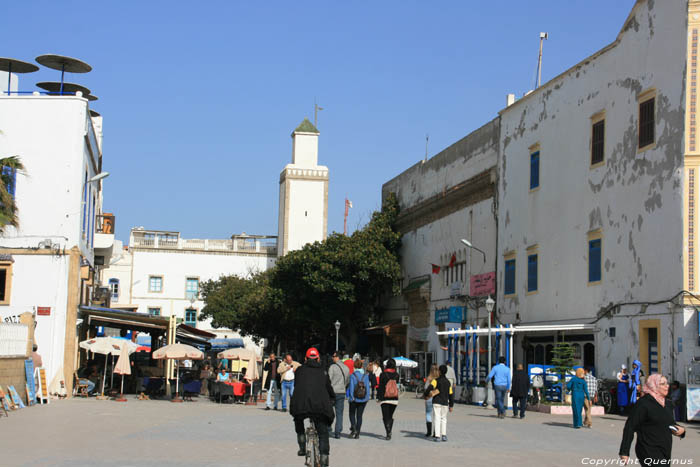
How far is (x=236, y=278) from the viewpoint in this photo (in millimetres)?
72938

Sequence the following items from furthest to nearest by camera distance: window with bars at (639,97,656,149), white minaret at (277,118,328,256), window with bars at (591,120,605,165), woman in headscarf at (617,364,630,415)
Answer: white minaret at (277,118,328,256), window with bars at (591,120,605,165), window with bars at (639,97,656,149), woman in headscarf at (617,364,630,415)

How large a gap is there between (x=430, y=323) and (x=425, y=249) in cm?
392

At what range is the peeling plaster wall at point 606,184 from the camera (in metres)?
26.3

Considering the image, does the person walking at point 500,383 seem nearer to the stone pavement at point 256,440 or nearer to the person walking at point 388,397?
the stone pavement at point 256,440

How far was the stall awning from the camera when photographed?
32375 mm

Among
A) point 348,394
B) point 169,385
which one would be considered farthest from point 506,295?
point 348,394

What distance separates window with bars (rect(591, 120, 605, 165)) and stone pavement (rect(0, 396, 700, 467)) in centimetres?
889

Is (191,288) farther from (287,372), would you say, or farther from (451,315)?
(287,372)

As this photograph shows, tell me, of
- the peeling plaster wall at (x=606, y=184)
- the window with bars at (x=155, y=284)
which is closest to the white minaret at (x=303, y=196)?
the window with bars at (x=155, y=284)

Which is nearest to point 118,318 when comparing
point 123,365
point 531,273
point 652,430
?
point 123,365

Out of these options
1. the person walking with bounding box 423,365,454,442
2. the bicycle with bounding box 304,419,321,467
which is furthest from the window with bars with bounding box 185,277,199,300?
the bicycle with bounding box 304,419,321,467

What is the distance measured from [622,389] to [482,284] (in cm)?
1304

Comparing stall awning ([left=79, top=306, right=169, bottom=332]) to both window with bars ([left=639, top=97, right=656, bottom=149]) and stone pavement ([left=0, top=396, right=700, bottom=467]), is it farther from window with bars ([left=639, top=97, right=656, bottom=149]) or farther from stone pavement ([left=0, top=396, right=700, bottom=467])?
Answer: window with bars ([left=639, top=97, right=656, bottom=149])

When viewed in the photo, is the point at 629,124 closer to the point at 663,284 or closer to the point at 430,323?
the point at 663,284
